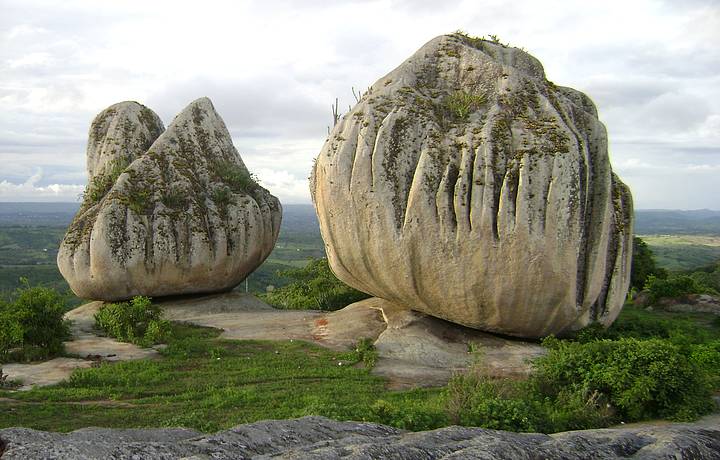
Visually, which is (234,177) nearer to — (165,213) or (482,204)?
(165,213)

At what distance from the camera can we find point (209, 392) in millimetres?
11562

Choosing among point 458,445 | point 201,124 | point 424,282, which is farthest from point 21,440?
point 201,124

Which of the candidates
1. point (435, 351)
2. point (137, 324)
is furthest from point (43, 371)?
point (435, 351)

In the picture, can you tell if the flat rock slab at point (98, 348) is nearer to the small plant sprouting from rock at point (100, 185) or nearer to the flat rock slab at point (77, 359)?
the flat rock slab at point (77, 359)

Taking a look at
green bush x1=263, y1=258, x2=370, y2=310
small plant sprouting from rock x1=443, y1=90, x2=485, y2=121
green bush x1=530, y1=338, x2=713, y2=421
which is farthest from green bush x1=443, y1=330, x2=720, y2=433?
green bush x1=263, y1=258, x2=370, y2=310

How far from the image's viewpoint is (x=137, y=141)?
2391 centimetres

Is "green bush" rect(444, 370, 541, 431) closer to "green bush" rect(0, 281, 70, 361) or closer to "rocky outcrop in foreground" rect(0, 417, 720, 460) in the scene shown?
"rocky outcrop in foreground" rect(0, 417, 720, 460)

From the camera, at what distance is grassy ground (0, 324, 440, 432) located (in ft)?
32.3

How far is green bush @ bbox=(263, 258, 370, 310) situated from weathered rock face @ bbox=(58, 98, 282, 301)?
85.2 inches

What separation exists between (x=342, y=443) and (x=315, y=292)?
56.1 feet

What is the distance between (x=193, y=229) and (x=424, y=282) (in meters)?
9.22

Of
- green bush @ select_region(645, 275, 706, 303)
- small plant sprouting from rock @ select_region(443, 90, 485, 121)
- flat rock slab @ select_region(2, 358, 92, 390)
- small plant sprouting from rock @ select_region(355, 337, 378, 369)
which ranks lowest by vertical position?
flat rock slab @ select_region(2, 358, 92, 390)

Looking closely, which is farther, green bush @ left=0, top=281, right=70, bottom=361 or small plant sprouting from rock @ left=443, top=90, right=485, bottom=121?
small plant sprouting from rock @ left=443, top=90, right=485, bottom=121

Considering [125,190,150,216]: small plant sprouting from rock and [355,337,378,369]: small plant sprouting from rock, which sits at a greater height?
[125,190,150,216]: small plant sprouting from rock
